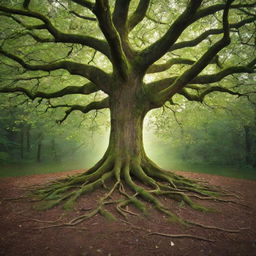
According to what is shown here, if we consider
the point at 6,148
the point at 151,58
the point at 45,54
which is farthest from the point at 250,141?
the point at 6,148

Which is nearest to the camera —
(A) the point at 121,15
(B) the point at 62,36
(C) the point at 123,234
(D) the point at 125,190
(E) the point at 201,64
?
(C) the point at 123,234

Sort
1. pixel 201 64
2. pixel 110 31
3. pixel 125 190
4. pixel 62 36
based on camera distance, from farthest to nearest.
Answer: pixel 62 36
pixel 125 190
pixel 201 64
pixel 110 31

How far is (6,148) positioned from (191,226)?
25.9 meters

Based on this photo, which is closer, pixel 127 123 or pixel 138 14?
pixel 127 123

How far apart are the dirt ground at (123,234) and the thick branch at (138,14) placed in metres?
7.07

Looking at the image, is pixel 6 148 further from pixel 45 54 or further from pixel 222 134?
pixel 222 134

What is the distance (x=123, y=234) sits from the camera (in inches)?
169

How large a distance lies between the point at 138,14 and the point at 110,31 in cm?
420

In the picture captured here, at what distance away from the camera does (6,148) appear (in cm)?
2506

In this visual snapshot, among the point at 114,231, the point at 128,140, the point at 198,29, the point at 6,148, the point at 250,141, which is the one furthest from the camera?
the point at 6,148

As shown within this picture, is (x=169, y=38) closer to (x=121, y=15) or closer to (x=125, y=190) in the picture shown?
(x=121, y=15)

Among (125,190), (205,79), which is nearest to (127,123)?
(125,190)

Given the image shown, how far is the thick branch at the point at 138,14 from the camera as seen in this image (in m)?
8.23

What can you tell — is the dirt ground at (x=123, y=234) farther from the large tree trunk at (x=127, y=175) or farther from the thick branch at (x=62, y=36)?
the thick branch at (x=62, y=36)
